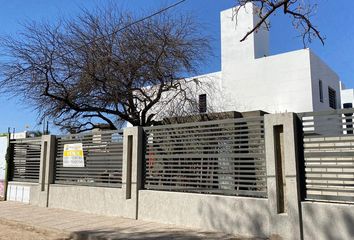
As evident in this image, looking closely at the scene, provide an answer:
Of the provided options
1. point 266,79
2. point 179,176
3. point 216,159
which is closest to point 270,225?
point 216,159

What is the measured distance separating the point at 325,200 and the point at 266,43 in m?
21.5

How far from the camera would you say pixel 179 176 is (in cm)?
959

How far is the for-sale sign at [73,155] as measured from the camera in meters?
12.4

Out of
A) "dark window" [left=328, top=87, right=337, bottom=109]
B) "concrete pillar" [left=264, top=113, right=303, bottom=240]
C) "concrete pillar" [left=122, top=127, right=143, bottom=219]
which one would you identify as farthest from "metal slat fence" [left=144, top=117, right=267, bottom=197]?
"dark window" [left=328, top=87, right=337, bottom=109]

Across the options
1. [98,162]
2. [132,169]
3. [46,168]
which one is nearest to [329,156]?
[132,169]

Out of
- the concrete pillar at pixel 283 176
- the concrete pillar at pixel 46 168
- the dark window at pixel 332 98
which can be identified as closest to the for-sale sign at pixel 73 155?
the concrete pillar at pixel 46 168

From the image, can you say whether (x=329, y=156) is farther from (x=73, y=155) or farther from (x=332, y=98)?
(x=332, y=98)

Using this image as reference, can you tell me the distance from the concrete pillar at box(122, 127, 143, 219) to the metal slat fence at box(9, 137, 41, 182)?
5249 mm

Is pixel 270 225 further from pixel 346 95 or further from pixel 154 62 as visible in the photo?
pixel 346 95

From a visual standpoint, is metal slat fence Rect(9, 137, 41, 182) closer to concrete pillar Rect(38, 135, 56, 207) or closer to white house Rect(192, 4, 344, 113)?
concrete pillar Rect(38, 135, 56, 207)

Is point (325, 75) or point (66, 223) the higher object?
point (325, 75)

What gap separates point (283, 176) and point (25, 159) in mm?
11063

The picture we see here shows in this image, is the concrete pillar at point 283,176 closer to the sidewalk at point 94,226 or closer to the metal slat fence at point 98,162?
the sidewalk at point 94,226

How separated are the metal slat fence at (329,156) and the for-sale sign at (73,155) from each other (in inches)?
295
